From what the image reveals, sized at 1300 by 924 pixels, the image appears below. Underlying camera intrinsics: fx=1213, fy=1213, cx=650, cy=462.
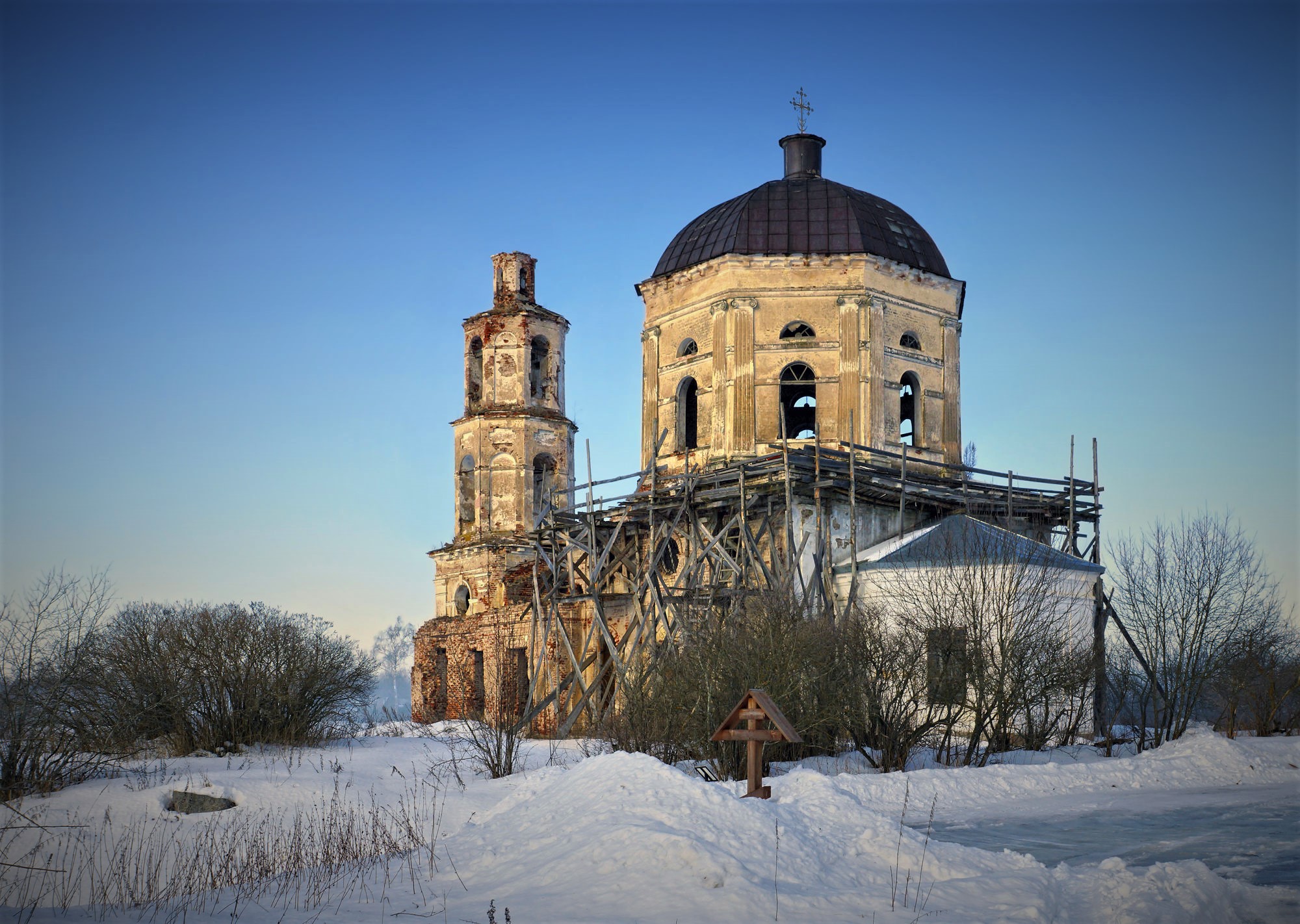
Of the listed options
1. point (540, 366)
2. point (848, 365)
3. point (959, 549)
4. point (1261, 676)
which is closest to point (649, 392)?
point (848, 365)

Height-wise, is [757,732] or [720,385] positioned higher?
[720,385]

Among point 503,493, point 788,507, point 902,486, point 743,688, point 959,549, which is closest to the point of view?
point 743,688

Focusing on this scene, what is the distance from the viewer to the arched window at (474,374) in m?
28.9

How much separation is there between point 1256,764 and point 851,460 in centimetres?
675

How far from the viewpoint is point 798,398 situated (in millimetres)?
22922

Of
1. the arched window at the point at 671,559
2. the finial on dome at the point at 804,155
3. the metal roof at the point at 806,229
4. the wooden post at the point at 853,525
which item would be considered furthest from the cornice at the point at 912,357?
the arched window at the point at 671,559

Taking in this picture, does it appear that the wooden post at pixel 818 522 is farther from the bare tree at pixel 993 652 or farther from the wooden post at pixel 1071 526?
the wooden post at pixel 1071 526

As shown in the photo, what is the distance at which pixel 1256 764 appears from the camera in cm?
1398

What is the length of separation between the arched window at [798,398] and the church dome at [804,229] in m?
2.02

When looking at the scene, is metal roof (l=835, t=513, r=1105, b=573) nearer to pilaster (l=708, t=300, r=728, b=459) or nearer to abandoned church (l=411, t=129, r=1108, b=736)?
abandoned church (l=411, t=129, r=1108, b=736)

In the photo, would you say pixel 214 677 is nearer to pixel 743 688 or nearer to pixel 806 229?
pixel 743 688

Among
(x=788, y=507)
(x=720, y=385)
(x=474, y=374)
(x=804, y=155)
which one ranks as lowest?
(x=788, y=507)

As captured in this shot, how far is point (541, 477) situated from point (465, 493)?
1.84 m

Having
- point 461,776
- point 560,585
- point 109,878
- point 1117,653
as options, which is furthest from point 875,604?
point 109,878
